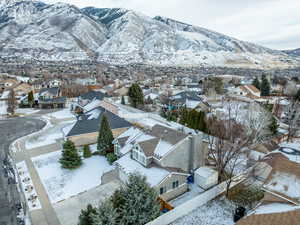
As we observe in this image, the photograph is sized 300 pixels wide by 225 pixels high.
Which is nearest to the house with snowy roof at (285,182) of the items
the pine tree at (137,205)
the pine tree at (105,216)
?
the pine tree at (137,205)

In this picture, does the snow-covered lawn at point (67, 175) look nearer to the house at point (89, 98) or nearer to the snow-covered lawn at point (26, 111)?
the house at point (89, 98)

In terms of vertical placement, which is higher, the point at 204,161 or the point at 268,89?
the point at 268,89

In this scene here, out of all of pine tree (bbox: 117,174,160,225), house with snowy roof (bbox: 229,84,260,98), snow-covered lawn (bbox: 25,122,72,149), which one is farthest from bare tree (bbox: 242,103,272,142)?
house with snowy roof (bbox: 229,84,260,98)

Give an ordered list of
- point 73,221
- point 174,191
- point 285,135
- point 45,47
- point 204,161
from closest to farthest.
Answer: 1. point 73,221
2. point 174,191
3. point 204,161
4. point 285,135
5. point 45,47

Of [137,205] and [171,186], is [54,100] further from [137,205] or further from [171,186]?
[137,205]

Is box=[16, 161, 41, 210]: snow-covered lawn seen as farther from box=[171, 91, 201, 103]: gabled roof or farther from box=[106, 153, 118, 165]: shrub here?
box=[171, 91, 201, 103]: gabled roof

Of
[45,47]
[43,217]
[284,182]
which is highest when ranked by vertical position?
[45,47]

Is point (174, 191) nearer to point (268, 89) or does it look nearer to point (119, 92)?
point (119, 92)

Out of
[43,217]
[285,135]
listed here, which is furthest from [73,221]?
[285,135]
